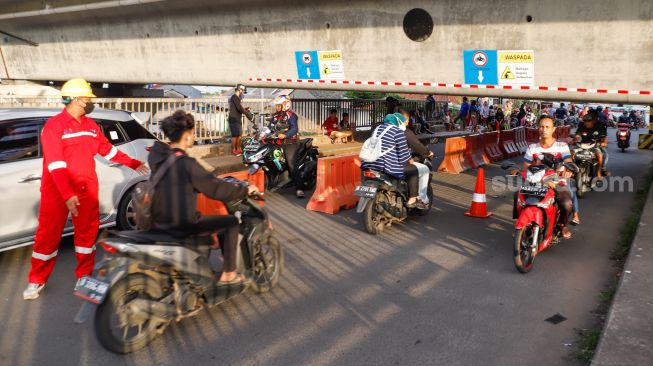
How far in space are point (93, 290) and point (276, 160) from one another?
6.33m

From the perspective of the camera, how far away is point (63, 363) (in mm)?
3951

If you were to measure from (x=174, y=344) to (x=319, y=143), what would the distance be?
1409cm

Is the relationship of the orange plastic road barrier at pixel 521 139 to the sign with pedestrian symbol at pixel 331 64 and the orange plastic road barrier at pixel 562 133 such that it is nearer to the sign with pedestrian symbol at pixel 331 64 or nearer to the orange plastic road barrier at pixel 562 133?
the orange plastic road barrier at pixel 562 133

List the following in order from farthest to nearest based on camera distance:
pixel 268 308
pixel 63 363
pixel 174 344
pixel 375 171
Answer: pixel 375 171 → pixel 268 308 → pixel 174 344 → pixel 63 363

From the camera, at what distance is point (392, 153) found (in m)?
7.60

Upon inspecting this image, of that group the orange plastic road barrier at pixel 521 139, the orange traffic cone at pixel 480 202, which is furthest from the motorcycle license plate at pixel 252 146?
the orange plastic road barrier at pixel 521 139

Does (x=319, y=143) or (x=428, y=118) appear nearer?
(x=319, y=143)

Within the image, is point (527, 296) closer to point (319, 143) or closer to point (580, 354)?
point (580, 354)

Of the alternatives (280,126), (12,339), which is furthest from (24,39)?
(12,339)

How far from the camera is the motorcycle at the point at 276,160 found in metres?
9.77

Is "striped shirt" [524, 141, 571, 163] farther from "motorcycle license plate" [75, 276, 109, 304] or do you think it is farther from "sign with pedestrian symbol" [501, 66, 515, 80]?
"sign with pedestrian symbol" [501, 66, 515, 80]

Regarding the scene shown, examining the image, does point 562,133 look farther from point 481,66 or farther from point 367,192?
point 367,192

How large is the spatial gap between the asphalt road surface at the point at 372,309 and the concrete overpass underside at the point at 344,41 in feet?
16.4

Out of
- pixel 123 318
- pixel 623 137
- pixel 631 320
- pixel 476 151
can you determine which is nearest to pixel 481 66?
pixel 476 151
